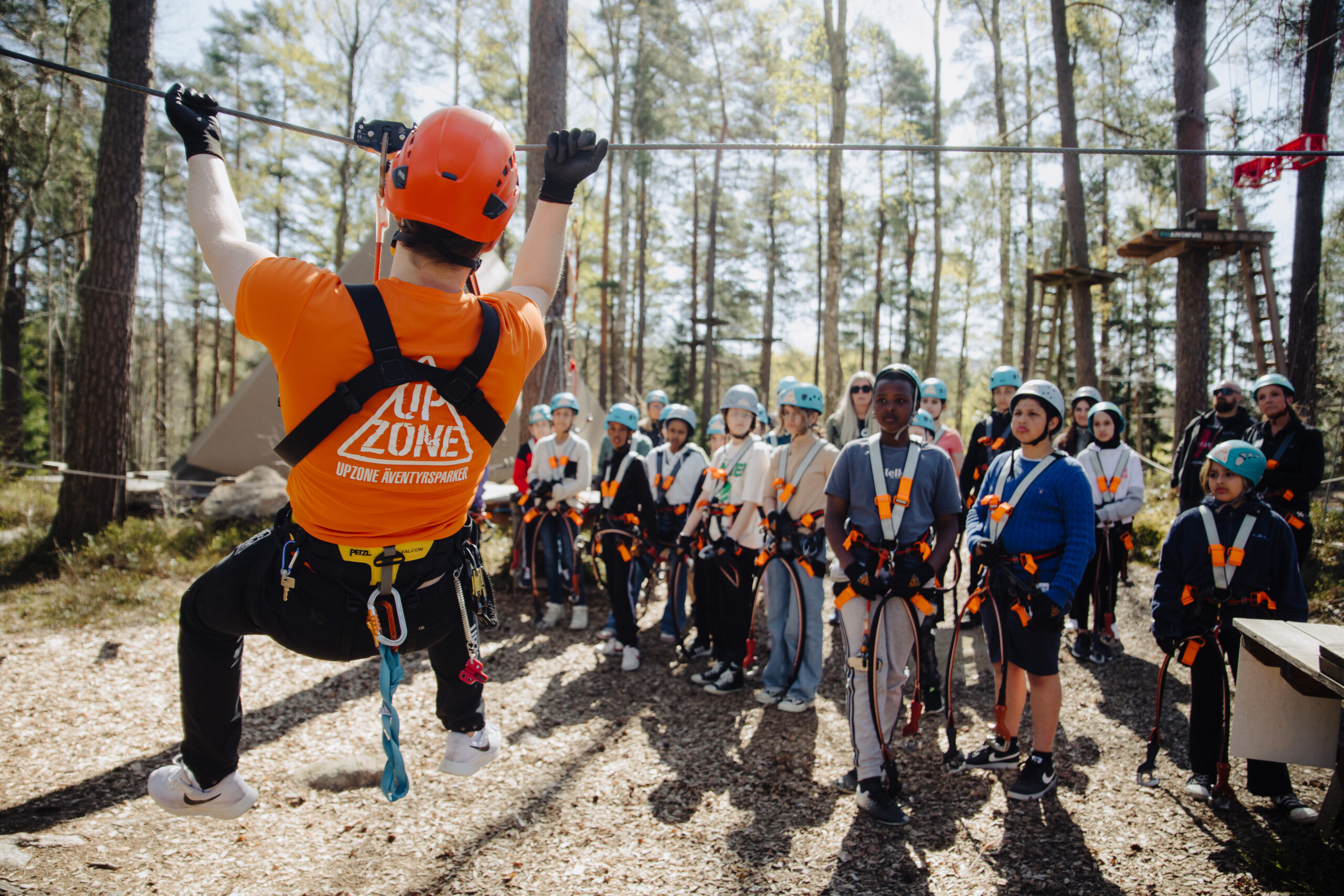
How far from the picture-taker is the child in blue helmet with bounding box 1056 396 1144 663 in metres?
6.00

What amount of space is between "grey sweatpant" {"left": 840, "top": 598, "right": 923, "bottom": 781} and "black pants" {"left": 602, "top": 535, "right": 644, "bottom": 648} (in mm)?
2717

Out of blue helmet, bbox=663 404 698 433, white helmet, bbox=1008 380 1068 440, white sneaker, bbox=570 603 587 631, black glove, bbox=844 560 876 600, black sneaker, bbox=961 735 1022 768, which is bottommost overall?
black sneaker, bbox=961 735 1022 768

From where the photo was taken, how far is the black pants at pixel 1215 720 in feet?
12.3

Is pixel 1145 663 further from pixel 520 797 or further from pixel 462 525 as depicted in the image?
pixel 462 525

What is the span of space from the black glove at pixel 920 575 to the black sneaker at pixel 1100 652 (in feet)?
11.2

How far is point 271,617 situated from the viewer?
1.92 m

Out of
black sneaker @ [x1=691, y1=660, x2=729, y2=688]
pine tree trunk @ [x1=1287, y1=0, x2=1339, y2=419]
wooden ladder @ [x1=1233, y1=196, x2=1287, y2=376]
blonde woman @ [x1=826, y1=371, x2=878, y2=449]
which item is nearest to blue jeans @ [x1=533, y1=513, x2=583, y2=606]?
black sneaker @ [x1=691, y1=660, x2=729, y2=688]

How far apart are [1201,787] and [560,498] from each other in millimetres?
5270

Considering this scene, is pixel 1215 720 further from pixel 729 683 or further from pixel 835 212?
pixel 835 212

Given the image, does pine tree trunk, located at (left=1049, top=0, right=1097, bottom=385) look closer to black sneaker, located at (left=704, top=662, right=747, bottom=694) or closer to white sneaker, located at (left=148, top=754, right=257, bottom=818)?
black sneaker, located at (left=704, top=662, right=747, bottom=694)

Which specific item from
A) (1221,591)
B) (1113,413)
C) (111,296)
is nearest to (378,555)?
(1221,591)

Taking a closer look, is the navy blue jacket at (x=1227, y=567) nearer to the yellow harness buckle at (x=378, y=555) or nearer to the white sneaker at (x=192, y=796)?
the yellow harness buckle at (x=378, y=555)

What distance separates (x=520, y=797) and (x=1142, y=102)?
954 inches

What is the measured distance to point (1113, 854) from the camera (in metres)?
3.41
